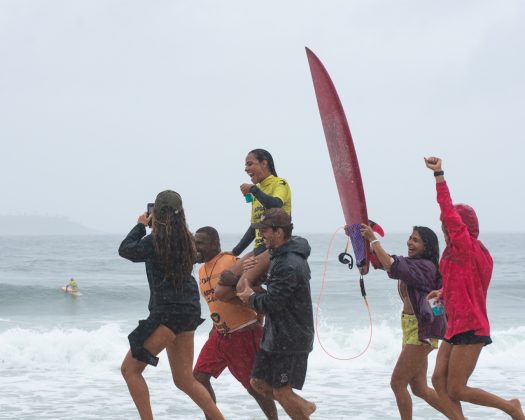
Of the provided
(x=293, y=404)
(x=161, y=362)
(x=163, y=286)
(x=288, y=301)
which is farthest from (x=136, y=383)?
(x=161, y=362)

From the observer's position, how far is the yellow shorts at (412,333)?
5598 mm

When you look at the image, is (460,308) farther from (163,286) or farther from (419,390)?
(163,286)

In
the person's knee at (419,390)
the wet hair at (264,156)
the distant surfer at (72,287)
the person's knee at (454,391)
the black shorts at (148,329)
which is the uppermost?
the wet hair at (264,156)

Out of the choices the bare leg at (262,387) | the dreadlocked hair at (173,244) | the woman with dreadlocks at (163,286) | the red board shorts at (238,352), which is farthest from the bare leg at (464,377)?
the dreadlocked hair at (173,244)

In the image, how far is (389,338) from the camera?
14969 millimetres

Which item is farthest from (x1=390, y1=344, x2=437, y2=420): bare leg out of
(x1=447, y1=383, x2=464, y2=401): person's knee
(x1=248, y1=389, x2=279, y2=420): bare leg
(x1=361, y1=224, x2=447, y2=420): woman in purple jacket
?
(x1=248, y1=389, x2=279, y2=420): bare leg

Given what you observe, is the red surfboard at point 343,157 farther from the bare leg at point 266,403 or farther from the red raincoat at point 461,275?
the bare leg at point 266,403

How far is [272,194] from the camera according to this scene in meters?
5.63

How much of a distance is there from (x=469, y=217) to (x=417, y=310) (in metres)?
0.79

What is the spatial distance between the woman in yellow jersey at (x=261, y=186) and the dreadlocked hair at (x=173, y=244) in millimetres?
508

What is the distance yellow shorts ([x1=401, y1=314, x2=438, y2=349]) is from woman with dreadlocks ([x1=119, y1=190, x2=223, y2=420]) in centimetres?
146

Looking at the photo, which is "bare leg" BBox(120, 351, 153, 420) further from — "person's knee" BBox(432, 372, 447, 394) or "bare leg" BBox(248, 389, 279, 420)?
"person's knee" BBox(432, 372, 447, 394)

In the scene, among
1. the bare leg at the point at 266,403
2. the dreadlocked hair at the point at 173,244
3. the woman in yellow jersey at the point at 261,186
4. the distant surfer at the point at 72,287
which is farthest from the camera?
the distant surfer at the point at 72,287

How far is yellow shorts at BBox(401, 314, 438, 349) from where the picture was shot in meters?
5.60
